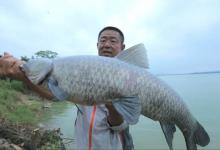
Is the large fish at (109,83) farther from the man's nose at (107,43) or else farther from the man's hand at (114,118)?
the man's nose at (107,43)

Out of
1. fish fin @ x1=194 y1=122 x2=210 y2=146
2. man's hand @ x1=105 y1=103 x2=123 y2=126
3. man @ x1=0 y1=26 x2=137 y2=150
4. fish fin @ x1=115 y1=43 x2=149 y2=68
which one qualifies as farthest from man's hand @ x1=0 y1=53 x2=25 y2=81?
fish fin @ x1=194 y1=122 x2=210 y2=146

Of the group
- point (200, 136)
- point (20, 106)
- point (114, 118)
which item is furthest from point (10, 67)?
point (20, 106)

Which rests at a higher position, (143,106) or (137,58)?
(137,58)

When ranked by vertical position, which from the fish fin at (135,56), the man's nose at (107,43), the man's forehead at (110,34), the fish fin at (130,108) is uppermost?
the man's forehead at (110,34)

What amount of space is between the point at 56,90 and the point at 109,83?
1.23ft

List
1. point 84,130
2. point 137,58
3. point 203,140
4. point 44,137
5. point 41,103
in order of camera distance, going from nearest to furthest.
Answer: point 137,58, point 203,140, point 84,130, point 44,137, point 41,103

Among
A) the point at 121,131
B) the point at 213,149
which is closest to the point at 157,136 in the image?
the point at 213,149

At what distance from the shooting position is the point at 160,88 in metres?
2.80

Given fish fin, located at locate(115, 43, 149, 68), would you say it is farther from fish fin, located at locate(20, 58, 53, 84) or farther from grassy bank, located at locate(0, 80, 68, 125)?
grassy bank, located at locate(0, 80, 68, 125)

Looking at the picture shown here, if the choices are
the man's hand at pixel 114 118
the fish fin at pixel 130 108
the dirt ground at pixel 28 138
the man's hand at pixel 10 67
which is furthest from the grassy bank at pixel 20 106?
the fish fin at pixel 130 108

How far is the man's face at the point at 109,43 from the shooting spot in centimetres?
385

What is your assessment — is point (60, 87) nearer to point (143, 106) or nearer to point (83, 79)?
point (83, 79)

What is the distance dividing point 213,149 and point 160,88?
16209 mm

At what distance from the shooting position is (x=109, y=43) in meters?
3.86
